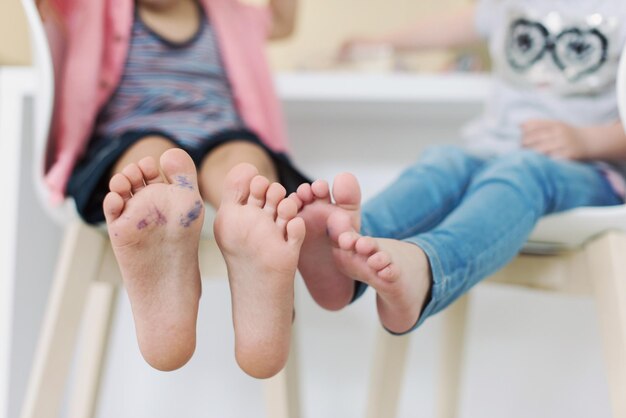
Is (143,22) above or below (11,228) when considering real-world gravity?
above

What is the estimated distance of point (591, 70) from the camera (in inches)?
29.0

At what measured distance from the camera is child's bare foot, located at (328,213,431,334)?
0.47m

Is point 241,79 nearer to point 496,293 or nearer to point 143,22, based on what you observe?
point 143,22

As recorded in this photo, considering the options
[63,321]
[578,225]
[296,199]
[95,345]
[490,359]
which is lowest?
[490,359]

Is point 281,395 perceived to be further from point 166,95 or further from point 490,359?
point 490,359

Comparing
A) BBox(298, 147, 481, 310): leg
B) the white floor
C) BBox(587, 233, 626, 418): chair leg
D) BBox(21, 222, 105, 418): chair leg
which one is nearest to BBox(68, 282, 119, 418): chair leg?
BBox(21, 222, 105, 418): chair leg

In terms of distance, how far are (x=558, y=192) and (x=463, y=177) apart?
88 mm

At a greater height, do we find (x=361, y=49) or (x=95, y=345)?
(x=361, y=49)

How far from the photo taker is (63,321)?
2.34ft

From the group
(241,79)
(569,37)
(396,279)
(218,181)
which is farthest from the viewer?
(241,79)

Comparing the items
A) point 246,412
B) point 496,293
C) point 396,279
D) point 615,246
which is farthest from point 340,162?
point 396,279

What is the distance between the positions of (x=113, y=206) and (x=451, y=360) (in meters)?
0.69

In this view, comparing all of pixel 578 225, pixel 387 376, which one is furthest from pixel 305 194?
pixel 387 376

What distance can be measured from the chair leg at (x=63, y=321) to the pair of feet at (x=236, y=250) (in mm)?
271
